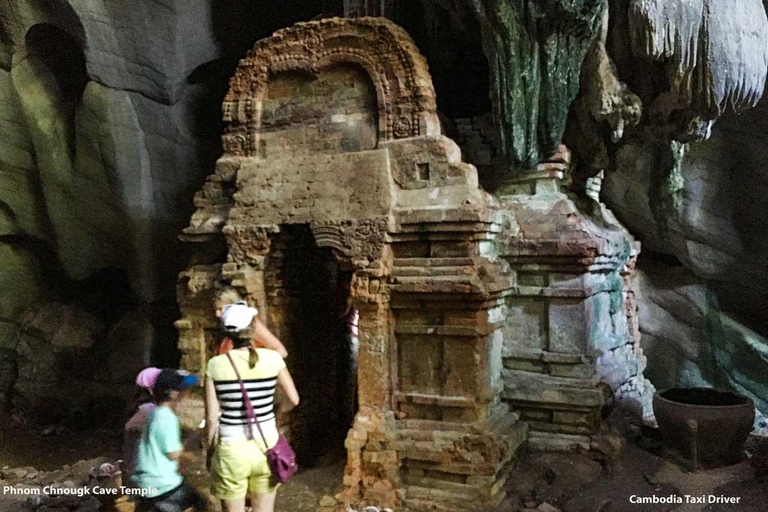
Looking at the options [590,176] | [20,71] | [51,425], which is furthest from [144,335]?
[590,176]

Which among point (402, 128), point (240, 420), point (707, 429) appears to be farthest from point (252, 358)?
point (707, 429)

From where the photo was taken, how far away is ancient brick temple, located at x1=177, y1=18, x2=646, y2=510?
221 inches

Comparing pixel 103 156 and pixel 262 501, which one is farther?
pixel 103 156

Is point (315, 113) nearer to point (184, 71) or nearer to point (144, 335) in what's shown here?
point (184, 71)

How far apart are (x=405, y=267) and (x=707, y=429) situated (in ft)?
11.3

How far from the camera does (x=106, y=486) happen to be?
5055mm

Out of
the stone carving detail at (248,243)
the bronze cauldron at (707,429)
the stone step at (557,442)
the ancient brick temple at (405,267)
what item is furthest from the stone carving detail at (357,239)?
the bronze cauldron at (707,429)

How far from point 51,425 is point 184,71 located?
6815 mm

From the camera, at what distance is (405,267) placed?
5.85 metres

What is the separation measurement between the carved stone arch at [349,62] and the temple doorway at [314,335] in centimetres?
139

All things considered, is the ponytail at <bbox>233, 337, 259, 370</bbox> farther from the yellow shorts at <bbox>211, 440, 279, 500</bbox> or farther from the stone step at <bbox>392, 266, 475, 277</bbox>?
the stone step at <bbox>392, 266, 475, 277</bbox>

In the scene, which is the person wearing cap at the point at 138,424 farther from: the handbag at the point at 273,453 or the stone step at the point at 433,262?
the stone step at the point at 433,262

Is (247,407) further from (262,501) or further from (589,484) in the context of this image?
(589,484)

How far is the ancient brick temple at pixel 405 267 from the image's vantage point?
18.5ft
